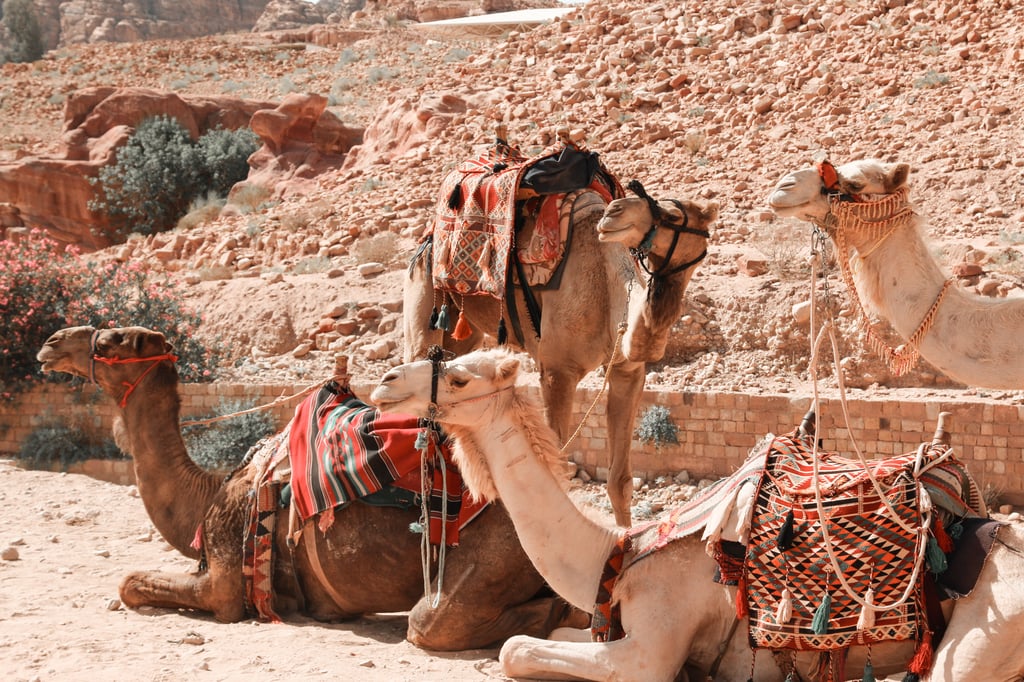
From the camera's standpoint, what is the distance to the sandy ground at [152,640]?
15.9 ft

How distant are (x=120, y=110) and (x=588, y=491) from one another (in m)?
21.3

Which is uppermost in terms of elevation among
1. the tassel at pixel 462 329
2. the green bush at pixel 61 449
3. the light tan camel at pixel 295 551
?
the tassel at pixel 462 329

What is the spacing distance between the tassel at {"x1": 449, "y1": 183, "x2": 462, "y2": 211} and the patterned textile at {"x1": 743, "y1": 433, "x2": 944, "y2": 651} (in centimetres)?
378

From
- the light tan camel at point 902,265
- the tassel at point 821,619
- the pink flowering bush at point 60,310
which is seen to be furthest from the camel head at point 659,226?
the pink flowering bush at point 60,310

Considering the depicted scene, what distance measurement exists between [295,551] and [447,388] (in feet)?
6.48

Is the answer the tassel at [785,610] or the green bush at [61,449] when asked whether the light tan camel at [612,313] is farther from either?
the green bush at [61,449]

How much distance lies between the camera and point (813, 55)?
766 inches

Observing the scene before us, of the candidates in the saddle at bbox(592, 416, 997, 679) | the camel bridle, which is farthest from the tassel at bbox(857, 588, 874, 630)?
the camel bridle

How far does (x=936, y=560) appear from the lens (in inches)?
150

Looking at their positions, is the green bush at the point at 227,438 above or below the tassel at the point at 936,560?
below

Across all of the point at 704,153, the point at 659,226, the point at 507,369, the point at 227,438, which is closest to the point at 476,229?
the point at 659,226

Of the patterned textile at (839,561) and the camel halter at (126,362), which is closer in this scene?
the patterned textile at (839,561)

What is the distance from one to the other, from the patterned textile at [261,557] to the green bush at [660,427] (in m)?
5.04

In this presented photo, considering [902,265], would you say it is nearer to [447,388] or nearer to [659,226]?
[659,226]
